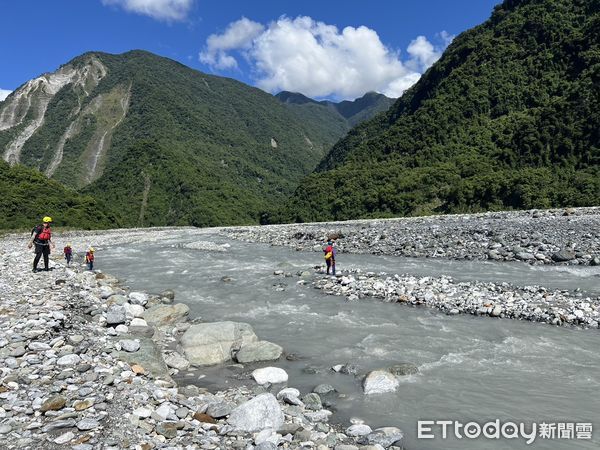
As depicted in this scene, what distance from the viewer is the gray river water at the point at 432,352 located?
761cm

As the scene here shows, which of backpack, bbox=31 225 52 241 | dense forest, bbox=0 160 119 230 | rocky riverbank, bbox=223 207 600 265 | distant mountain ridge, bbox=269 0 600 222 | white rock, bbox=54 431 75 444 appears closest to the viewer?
white rock, bbox=54 431 75 444

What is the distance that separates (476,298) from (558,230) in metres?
16.3

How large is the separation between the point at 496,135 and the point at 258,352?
83.3 m

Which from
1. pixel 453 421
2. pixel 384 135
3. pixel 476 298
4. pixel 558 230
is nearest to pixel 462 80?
pixel 384 135

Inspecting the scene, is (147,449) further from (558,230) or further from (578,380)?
(558,230)

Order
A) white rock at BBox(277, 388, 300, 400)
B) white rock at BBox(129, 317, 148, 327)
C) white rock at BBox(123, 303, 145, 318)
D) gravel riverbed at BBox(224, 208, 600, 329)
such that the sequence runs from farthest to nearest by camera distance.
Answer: gravel riverbed at BBox(224, 208, 600, 329)
white rock at BBox(123, 303, 145, 318)
white rock at BBox(129, 317, 148, 327)
white rock at BBox(277, 388, 300, 400)

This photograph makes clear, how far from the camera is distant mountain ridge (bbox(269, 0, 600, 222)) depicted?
5872cm

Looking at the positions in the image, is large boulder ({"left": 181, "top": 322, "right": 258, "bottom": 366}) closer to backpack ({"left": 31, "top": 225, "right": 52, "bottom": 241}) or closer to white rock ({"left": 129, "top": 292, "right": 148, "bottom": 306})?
white rock ({"left": 129, "top": 292, "right": 148, "bottom": 306})

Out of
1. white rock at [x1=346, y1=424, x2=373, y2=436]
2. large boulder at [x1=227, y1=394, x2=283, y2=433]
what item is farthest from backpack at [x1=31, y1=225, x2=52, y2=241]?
white rock at [x1=346, y1=424, x2=373, y2=436]

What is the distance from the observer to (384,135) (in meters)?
109
